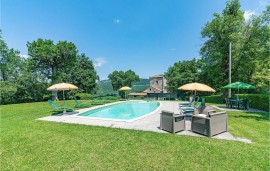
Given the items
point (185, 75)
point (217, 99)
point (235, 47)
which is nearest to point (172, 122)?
point (235, 47)

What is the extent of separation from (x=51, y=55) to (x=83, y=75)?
351 inches

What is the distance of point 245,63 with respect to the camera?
51.1ft

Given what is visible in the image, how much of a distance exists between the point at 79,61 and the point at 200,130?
32.7m

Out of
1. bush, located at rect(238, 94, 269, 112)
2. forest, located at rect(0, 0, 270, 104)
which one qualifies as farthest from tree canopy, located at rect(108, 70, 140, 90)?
bush, located at rect(238, 94, 269, 112)

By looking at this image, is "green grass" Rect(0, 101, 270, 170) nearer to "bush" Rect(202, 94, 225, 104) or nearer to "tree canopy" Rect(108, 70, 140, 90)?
"bush" Rect(202, 94, 225, 104)

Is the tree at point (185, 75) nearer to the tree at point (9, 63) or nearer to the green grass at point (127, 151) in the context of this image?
the green grass at point (127, 151)

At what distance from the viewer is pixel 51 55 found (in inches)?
859

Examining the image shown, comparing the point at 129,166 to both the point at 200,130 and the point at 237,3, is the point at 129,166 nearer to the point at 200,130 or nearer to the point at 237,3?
the point at 200,130

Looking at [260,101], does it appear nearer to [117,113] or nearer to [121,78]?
[117,113]

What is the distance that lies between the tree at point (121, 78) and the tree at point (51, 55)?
3541 cm

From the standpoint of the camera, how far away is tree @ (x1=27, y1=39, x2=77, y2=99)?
21.6 m

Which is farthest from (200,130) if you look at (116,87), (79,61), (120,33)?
(116,87)

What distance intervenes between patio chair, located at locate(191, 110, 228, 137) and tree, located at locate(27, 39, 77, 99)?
76.0ft

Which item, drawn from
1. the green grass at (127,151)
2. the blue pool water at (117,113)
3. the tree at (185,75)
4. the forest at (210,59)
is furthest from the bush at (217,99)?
the green grass at (127,151)
